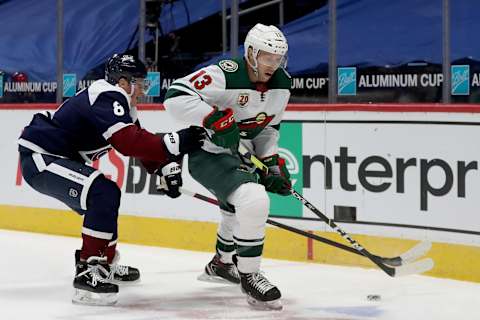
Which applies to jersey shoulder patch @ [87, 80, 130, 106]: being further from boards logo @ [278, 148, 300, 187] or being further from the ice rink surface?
boards logo @ [278, 148, 300, 187]

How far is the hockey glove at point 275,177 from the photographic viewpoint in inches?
159

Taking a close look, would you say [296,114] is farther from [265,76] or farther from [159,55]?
[159,55]

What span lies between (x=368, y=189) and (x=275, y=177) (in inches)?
32.6

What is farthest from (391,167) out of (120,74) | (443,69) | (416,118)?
(443,69)

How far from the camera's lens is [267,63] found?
3781 mm

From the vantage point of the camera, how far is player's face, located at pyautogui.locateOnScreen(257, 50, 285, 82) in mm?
3773

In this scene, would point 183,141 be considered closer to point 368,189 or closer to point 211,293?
point 211,293

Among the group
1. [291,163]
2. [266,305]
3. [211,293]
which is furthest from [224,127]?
[291,163]

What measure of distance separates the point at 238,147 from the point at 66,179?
69 centimetres

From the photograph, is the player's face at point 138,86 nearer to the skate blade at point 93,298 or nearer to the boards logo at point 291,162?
the skate blade at point 93,298

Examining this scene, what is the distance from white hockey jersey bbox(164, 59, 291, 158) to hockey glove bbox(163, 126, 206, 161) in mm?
51

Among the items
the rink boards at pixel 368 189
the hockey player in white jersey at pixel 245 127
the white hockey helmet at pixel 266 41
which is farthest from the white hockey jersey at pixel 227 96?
the rink boards at pixel 368 189

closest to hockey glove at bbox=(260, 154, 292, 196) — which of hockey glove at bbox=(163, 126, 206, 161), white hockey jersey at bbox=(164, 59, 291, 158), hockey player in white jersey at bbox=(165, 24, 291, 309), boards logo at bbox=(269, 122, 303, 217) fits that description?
hockey player in white jersey at bbox=(165, 24, 291, 309)

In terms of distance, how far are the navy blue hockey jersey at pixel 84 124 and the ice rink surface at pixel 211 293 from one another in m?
0.60
